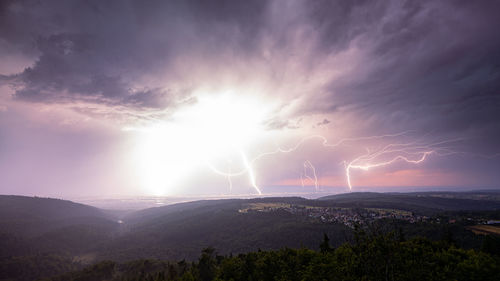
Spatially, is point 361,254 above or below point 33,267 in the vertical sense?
above

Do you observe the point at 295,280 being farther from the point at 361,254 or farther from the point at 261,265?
the point at 361,254

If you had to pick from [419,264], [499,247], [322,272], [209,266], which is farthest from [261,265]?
[499,247]

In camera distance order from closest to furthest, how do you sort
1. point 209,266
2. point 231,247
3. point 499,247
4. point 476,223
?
point 499,247 < point 209,266 < point 476,223 < point 231,247

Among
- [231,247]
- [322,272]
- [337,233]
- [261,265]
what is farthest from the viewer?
[231,247]

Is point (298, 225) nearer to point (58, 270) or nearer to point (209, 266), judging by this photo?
point (209, 266)

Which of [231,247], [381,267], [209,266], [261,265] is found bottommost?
[231,247]

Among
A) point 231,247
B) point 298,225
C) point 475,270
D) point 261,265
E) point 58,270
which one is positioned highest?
point 475,270

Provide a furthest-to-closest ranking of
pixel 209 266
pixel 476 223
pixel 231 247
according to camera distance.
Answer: pixel 231 247, pixel 476 223, pixel 209 266

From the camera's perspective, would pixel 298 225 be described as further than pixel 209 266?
Yes

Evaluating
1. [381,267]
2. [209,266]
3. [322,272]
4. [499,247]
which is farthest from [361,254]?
[209,266]
